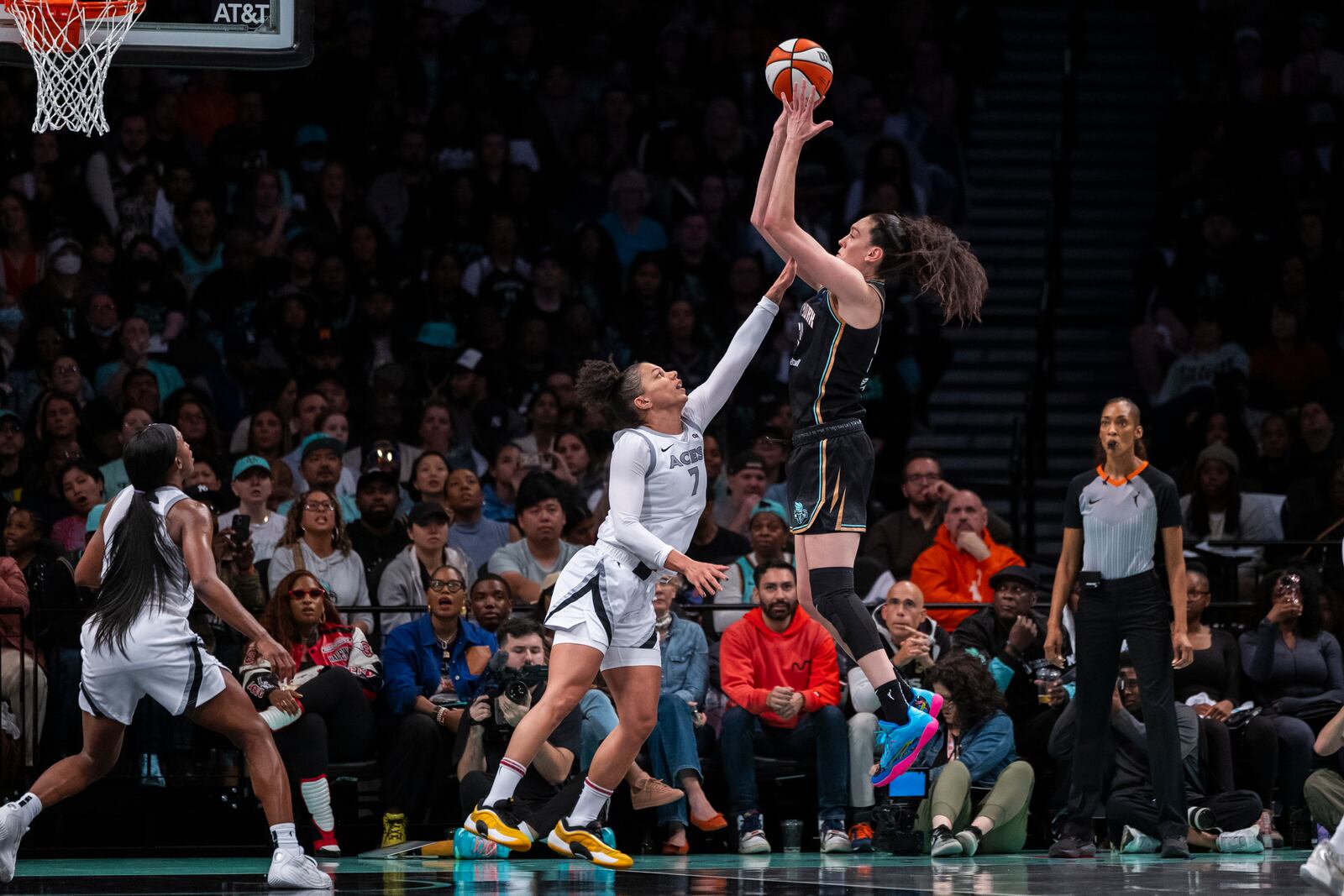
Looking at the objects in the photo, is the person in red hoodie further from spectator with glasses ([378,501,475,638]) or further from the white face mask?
the white face mask

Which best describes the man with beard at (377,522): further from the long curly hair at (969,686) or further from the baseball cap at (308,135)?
the baseball cap at (308,135)

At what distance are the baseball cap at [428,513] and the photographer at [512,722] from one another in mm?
1218

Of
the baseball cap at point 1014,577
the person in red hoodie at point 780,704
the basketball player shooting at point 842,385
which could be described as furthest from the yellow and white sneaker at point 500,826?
the baseball cap at point 1014,577

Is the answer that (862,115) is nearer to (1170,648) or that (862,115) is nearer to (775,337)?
(775,337)

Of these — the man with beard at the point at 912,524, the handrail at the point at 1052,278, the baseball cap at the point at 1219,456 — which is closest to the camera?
the man with beard at the point at 912,524

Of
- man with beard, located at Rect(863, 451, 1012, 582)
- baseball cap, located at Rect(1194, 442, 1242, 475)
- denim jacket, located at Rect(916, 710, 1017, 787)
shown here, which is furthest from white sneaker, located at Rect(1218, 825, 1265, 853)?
baseball cap, located at Rect(1194, 442, 1242, 475)

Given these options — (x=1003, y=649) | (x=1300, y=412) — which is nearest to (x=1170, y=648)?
(x=1003, y=649)

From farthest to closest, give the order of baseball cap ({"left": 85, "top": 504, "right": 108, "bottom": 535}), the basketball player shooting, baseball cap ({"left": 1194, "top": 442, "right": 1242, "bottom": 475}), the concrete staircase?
the concrete staircase < baseball cap ({"left": 1194, "top": 442, "right": 1242, "bottom": 475}) < baseball cap ({"left": 85, "top": 504, "right": 108, "bottom": 535}) < the basketball player shooting

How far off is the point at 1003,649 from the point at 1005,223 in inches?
273

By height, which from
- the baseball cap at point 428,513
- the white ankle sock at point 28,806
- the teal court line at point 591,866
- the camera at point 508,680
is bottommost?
the teal court line at point 591,866

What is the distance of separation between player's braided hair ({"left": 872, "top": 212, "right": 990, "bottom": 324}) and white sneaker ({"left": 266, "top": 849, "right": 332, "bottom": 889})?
3.58m

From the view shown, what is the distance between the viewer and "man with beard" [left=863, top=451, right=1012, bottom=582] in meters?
12.6

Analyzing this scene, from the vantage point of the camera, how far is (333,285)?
1461 cm

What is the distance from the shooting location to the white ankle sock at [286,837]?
306 inches
